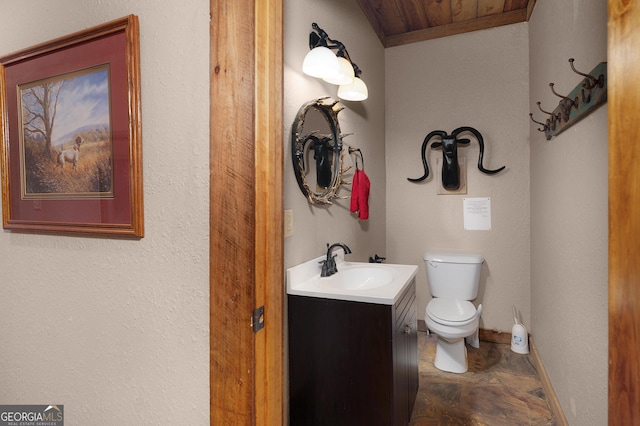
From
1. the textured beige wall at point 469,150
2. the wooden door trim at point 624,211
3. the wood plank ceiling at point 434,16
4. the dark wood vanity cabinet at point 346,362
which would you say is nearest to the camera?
the wooden door trim at point 624,211

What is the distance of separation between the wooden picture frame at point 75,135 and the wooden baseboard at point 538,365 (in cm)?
219

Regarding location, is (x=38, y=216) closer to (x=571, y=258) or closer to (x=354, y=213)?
(x=354, y=213)

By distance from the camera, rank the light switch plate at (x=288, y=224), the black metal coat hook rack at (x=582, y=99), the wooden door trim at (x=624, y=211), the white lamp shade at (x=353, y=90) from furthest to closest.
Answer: the white lamp shade at (x=353, y=90)
the light switch plate at (x=288, y=224)
the black metal coat hook rack at (x=582, y=99)
the wooden door trim at (x=624, y=211)

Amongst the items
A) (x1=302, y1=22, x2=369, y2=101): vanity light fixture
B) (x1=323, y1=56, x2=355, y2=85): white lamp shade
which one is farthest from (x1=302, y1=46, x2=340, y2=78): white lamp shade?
(x1=323, y1=56, x2=355, y2=85): white lamp shade

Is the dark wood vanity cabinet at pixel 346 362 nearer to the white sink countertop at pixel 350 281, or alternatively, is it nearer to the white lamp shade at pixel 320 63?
the white sink countertop at pixel 350 281

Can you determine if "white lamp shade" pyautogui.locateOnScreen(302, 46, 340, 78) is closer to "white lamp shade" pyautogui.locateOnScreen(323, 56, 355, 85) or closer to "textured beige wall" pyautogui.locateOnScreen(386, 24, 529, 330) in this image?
"white lamp shade" pyautogui.locateOnScreen(323, 56, 355, 85)

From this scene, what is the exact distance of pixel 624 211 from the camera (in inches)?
25.2

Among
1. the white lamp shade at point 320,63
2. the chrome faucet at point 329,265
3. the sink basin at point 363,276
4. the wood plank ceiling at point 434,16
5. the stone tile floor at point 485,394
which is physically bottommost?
the stone tile floor at point 485,394

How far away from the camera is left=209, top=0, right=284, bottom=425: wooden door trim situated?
32.2 inches

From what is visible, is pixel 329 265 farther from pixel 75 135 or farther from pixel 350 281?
pixel 75 135

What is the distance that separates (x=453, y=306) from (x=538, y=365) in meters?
0.68

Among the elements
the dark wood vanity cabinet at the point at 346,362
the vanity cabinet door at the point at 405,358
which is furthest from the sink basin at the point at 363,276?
the dark wood vanity cabinet at the point at 346,362

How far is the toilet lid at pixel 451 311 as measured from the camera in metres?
2.22

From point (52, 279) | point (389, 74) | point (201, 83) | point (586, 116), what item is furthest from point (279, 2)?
point (389, 74)
